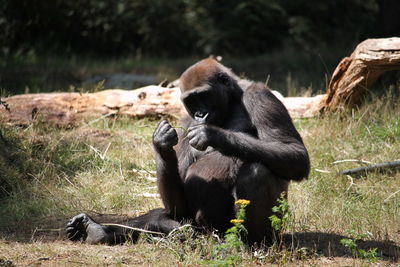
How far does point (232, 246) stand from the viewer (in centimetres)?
429

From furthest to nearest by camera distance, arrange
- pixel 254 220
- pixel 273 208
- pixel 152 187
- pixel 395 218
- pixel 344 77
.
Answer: pixel 344 77, pixel 152 187, pixel 395 218, pixel 254 220, pixel 273 208

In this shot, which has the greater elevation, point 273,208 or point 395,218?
point 273,208

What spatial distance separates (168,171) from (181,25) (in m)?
10.6

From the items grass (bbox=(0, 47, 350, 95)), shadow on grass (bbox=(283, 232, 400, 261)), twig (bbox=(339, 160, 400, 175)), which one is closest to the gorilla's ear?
shadow on grass (bbox=(283, 232, 400, 261))

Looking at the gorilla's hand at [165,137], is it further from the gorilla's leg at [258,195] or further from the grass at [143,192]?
the grass at [143,192]

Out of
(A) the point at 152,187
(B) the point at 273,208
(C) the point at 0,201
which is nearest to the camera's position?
(B) the point at 273,208

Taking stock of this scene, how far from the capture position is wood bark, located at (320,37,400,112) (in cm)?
676

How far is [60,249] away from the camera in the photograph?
472 centimetres

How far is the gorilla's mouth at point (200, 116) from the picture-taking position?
16.5 feet

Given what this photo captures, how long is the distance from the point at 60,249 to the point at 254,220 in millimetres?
1556

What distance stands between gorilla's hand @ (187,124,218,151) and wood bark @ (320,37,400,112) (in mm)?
2953

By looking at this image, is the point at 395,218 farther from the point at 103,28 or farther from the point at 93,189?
the point at 103,28

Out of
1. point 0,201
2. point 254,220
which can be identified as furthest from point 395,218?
point 0,201

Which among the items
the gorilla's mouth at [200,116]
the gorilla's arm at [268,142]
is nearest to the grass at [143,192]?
the gorilla's arm at [268,142]
